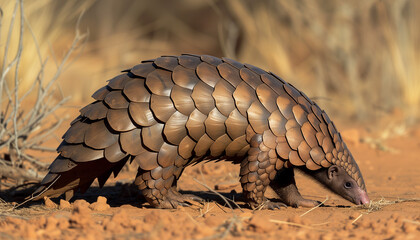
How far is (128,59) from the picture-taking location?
11734 millimetres

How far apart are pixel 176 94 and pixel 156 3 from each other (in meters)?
15.7

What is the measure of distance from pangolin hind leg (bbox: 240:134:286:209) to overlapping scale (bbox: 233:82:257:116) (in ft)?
0.71

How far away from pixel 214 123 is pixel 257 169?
459mm

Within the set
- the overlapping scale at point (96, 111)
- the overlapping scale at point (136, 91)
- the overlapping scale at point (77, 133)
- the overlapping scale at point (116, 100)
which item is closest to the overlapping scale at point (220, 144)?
the overlapping scale at point (136, 91)

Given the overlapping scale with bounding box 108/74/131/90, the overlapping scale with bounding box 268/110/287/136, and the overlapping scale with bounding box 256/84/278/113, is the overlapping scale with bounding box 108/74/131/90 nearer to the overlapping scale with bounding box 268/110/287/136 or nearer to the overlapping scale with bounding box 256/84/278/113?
the overlapping scale with bounding box 256/84/278/113

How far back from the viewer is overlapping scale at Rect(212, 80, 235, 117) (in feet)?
12.7

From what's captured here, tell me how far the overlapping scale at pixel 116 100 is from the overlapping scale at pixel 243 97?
75cm

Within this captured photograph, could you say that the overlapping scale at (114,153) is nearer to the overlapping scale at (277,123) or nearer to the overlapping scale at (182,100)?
the overlapping scale at (182,100)

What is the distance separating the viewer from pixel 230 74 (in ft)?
13.1

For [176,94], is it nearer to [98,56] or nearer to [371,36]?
[371,36]

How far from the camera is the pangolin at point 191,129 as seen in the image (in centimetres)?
383

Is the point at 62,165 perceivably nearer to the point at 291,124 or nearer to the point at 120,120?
the point at 120,120

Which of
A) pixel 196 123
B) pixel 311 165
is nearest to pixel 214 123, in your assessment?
pixel 196 123

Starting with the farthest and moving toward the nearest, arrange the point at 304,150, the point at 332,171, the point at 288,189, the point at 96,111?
1. the point at 288,189
2. the point at 332,171
3. the point at 304,150
4. the point at 96,111
